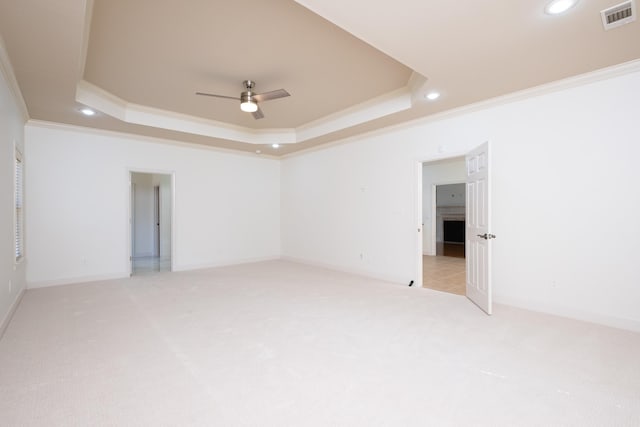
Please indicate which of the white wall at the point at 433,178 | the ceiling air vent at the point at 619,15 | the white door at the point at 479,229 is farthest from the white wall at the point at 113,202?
the ceiling air vent at the point at 619,15

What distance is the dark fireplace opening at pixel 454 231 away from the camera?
11.2 meters

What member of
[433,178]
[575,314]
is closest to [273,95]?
[575,314]

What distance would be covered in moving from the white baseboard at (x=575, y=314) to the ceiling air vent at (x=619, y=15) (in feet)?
8.83

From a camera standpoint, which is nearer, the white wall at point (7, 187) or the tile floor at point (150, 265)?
the white wall at point (7, 187)

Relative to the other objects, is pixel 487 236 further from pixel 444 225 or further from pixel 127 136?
pixel 444 225

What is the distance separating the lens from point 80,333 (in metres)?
2.94

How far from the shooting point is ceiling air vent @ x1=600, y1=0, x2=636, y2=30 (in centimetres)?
216

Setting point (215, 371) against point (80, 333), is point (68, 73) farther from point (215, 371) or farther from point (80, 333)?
point (215, 371)

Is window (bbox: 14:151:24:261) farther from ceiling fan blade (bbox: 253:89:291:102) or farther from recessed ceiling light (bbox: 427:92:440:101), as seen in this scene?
recessed ceiling light (bbox: 427:92:440:101)

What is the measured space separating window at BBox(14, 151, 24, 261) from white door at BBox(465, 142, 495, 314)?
5.80 m

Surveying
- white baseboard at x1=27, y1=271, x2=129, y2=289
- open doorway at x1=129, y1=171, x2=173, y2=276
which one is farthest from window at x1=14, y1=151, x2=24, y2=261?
open doorway at x1=129, y1=171, x2=173, y2=276

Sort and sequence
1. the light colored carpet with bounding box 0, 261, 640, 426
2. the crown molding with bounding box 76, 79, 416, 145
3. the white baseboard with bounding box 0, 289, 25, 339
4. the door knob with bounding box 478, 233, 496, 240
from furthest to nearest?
the crown molding with bounding box 76, 79, 416, 145 → the door knob with bounding box 478, 233, 496, 240 → the white baseboard with bounding box 0, 289, 25, 339 → the light colored carpet with bounding box 0, 261, 640, 426

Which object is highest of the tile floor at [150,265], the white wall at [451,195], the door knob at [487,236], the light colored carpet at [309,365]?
the white wall at [451,195]

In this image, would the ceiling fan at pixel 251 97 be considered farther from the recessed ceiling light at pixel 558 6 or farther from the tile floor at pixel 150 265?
the tile floor at pixel 150 265
